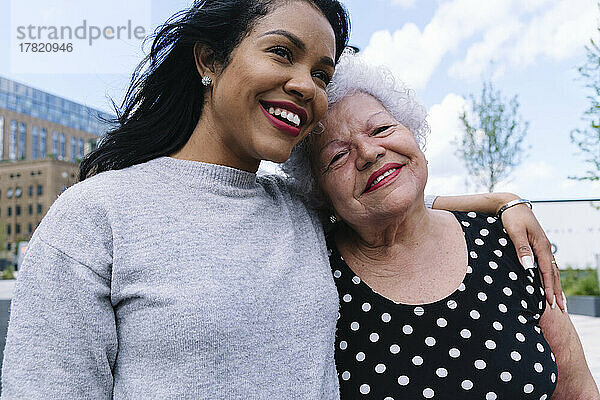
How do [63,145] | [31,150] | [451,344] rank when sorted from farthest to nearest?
[63,145]
[31,150]
[451,344]

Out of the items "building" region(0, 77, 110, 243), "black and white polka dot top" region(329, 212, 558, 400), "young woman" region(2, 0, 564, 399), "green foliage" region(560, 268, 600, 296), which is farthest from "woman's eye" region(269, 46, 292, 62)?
"building" region(0, 77, 110, 243)

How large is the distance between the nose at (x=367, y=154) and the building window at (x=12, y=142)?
53.2 m

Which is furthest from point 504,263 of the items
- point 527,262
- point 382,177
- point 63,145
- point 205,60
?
point 63,145

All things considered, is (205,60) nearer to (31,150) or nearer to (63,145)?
(31,150)

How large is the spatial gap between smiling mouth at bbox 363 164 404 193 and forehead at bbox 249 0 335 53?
305mm

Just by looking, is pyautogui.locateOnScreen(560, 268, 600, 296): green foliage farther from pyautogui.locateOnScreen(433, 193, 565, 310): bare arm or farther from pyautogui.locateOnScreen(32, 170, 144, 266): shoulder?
pyautogui.locateOnScreen(32, 170, 144, 266): shoulder

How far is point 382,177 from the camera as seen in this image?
56.2 inches

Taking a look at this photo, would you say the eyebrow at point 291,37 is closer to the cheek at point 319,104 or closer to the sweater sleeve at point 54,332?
the cheek at point 319,104

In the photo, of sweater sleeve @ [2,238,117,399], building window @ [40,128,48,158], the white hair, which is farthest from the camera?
building window @ [40,128,48,158]

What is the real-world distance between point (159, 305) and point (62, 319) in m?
0.16

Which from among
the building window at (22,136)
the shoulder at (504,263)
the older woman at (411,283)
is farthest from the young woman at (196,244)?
the building window at (22,136)

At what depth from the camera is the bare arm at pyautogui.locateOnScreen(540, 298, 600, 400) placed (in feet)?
5.05

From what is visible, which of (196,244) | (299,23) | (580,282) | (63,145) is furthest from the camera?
(63,145)

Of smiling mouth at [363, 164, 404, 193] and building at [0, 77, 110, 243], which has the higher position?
building at [0, 77, 110, 243]
